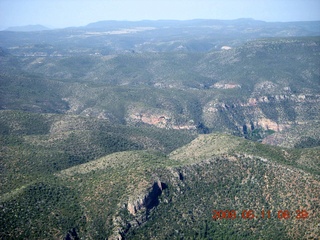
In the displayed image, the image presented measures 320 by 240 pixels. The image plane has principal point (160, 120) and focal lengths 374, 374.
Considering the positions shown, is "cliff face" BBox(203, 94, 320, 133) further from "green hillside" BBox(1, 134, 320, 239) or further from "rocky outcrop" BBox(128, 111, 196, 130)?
"green hillside" BBox(1, 134, 320, 239)

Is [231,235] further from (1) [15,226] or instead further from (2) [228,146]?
(1) [15,226]

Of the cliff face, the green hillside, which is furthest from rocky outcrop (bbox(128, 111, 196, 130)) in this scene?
the green hillside

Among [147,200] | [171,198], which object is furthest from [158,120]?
[147,200]
